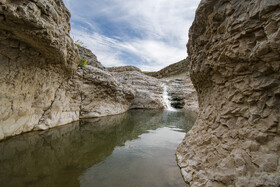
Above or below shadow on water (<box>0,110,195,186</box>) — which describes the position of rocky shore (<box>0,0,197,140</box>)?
above

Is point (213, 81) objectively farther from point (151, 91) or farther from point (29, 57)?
point (151, 91)

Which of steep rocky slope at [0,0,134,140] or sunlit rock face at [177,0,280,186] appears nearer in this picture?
sunlit rock face at [177,0,280,186]

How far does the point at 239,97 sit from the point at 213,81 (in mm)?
1375

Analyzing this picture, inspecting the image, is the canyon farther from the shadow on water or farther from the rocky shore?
the shadow on water

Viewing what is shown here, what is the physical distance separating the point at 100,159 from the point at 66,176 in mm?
1536

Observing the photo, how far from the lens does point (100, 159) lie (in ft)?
18.6

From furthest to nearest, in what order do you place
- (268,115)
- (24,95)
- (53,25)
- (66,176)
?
(24,95)
(53,25)
(66,176)
(268,115)

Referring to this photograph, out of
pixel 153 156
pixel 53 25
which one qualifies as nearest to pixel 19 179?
pixel 153 156

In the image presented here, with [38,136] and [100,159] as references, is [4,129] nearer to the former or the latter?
[38,136]

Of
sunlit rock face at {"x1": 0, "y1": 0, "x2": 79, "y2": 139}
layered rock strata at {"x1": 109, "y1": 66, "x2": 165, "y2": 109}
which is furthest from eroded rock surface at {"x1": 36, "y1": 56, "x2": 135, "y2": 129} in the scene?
layered rock strata at {"x1": 109, "y1": 66, "x2": 165, "y2": 109}

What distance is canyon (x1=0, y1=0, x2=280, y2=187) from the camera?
283 cm

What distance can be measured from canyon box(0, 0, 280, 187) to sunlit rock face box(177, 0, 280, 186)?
17 millimetres

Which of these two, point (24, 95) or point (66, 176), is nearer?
point (66, 176)

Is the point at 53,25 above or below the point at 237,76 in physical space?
above
